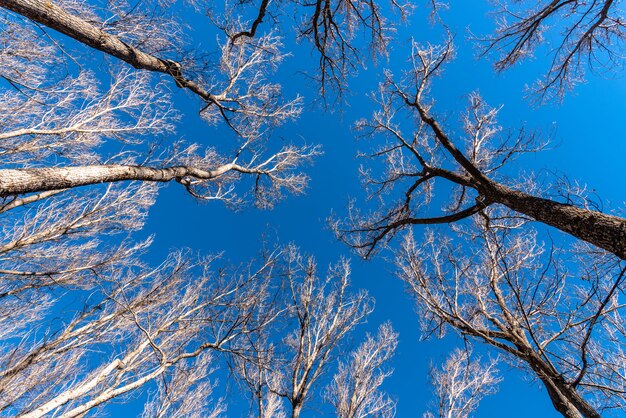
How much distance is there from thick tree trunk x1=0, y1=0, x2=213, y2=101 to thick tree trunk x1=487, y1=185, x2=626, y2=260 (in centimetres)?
Answer: 502

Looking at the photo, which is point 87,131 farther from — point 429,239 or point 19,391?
point 429,239

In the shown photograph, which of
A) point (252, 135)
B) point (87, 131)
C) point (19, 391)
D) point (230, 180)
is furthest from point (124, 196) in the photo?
point (19, 391)

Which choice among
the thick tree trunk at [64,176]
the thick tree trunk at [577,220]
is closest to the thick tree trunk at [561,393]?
the thick tree trunk at [577,220]

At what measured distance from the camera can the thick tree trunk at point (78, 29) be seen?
2879 mm

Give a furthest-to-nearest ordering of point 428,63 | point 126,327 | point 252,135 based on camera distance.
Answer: point 126,327 < point 252,135 < point 428,63

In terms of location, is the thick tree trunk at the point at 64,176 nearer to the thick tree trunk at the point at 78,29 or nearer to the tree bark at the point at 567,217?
the thick tree trunk at the point at 78,29

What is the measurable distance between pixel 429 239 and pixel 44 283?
331 inches

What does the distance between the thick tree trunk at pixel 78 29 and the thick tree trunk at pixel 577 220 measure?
197 inches

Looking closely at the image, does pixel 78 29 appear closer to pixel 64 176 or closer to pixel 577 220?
pixel 64 176

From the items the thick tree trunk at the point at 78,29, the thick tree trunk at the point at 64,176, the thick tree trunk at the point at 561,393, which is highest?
the thick tree trunk at the point at 78,29

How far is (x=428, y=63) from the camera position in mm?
5480

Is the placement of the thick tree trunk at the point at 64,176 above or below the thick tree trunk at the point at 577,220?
below

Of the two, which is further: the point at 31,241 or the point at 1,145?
the point at 31,241

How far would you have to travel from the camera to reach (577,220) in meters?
2.78
